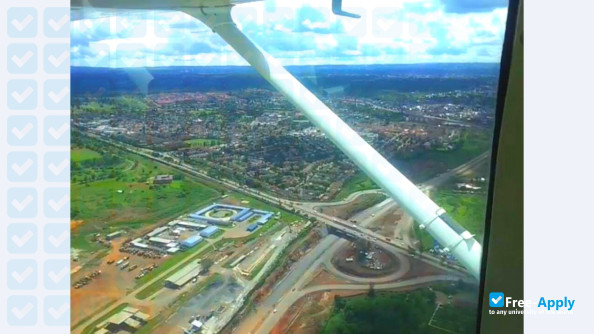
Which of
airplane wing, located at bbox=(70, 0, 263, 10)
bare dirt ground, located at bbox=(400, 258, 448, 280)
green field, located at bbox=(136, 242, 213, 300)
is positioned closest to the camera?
airplane wing, located at bbox=(70, 0, 263, 10)

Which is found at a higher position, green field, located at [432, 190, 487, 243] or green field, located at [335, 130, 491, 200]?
green field, located at [335, 130, 491, 200]

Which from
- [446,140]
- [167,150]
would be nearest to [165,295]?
[167,150]

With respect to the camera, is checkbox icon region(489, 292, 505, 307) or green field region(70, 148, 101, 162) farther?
checkbox icon region(489, 292, 505, 307)

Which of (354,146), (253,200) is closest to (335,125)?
(354,146)

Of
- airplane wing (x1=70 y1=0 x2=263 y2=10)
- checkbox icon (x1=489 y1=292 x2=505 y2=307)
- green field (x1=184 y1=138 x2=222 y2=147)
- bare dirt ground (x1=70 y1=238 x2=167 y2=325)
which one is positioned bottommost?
checkbox icon (x1=489 y1=292 x2=505 y2=307)

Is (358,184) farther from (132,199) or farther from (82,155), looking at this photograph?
(82,155)

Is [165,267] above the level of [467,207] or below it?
below

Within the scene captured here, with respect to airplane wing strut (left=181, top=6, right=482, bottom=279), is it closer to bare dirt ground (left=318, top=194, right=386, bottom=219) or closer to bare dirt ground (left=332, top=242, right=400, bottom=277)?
bare dirt ground (left=318, top=194, right=386, bottom=219)

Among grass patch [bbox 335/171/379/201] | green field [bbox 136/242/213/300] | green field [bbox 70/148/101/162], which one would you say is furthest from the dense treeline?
green field [bbox 70/148/101/162]
